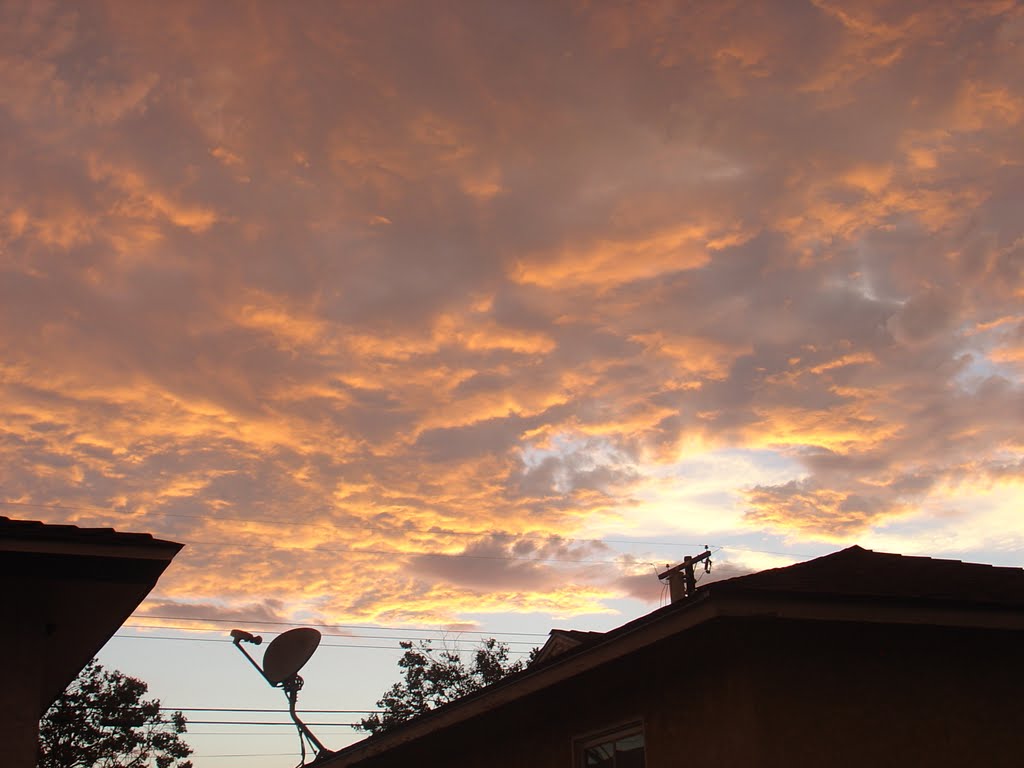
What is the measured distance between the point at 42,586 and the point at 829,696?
6.49 meters

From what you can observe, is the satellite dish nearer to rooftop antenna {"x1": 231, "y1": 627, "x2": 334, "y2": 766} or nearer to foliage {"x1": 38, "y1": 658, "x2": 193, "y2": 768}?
rooftop antenna {"x1": 231, "y1": 627, "x2": 334, "y2": 766}

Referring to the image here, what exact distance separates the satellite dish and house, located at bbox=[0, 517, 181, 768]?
6.49 meters

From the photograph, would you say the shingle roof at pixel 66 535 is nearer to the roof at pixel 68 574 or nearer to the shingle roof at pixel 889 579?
the roof at pixel 68 574

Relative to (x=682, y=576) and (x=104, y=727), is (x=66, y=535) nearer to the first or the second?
(x=682, y=576)

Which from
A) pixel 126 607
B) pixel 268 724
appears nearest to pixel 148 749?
pixel 268 724

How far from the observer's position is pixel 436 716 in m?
11.9

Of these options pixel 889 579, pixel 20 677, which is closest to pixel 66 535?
pixel 20 677

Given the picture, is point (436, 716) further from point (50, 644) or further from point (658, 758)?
point (50, 644)

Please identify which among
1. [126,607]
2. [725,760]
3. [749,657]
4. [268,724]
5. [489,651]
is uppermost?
[489,651]

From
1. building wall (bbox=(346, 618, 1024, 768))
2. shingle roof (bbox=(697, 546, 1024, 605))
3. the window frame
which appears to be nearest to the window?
the window frame

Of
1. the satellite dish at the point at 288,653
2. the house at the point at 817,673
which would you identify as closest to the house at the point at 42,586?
the house at the point at 817,673

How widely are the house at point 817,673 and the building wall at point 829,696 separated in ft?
0.04

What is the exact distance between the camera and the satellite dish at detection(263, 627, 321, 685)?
14.5m

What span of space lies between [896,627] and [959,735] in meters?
1.04
